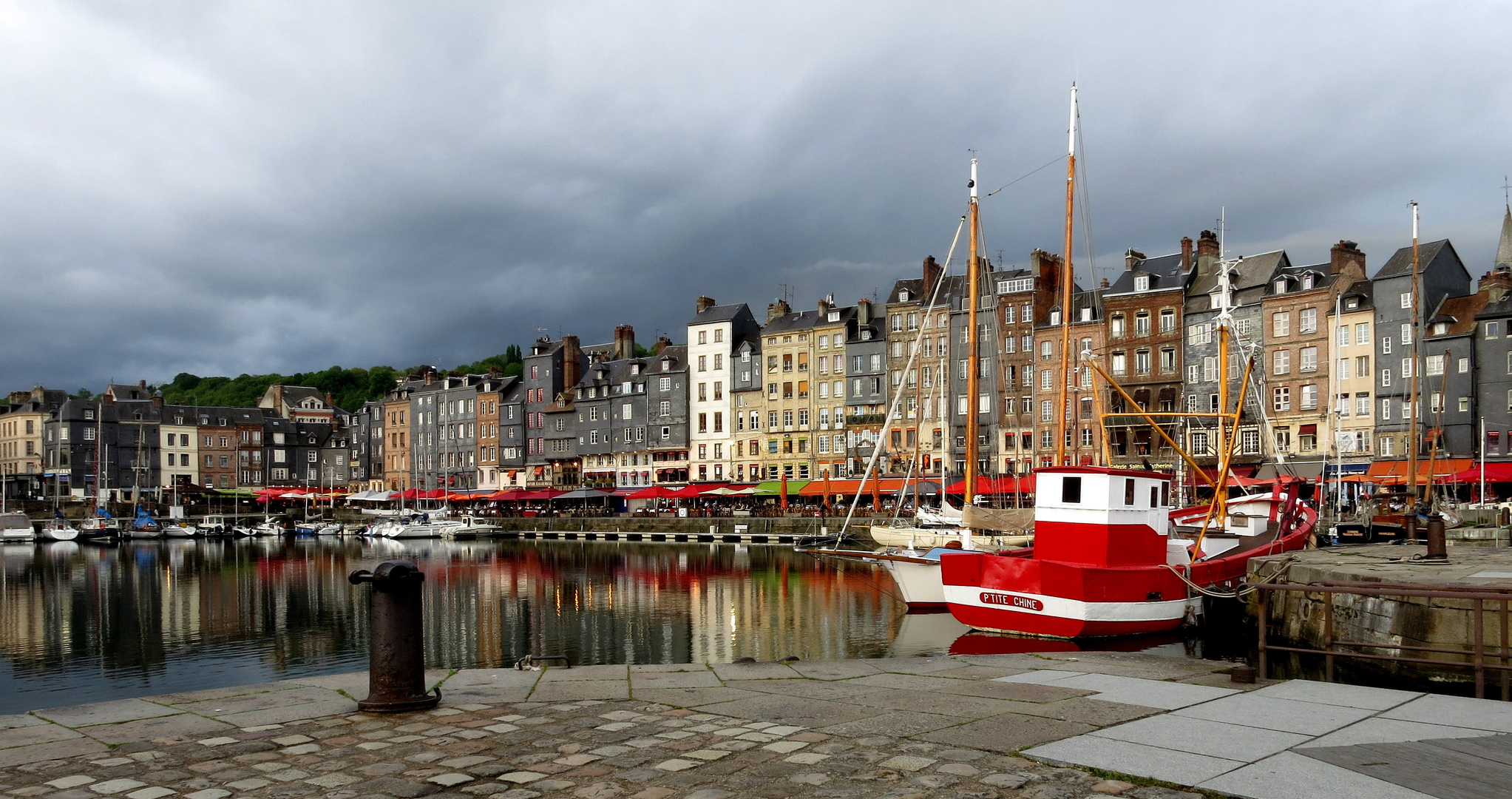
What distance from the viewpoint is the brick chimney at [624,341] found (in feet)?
348

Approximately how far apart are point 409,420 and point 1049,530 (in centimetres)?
10455

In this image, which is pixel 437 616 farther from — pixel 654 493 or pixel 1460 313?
pixel 1460 313

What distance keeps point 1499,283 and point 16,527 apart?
109 metres

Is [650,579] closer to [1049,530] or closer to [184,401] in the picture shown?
[1049,530]

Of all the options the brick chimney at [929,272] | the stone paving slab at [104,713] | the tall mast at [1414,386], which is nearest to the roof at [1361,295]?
the tall mast at [1414,386]

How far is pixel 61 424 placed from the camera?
388ft

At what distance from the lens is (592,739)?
25.7 ft

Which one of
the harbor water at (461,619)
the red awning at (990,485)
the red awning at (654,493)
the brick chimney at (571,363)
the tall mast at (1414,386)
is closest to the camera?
the harbor water at (461,619)

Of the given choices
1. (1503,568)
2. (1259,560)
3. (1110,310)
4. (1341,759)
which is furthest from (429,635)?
(1110,310)

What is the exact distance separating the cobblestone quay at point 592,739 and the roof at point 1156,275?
212ft

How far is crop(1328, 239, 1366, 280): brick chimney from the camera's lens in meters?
64.7

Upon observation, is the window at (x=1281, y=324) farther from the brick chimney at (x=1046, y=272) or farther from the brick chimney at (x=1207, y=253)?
the brick chimney at (x=1046, y=272)

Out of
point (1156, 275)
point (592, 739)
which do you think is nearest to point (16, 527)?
point (1156, 275)

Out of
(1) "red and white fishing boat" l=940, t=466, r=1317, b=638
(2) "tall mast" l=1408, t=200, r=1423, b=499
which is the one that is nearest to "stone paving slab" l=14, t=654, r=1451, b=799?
(1) "red and white fishing boat" l=940, t=466, r=1317, b=638
